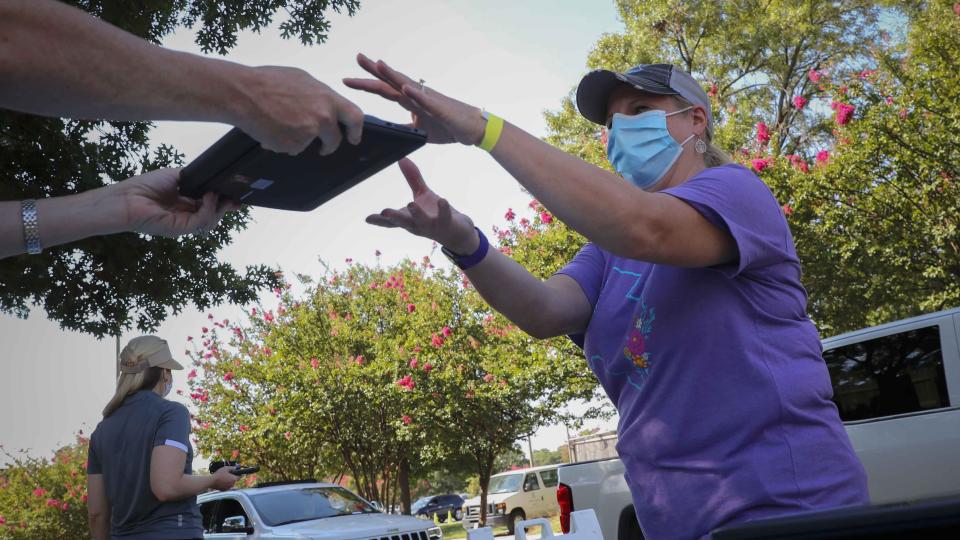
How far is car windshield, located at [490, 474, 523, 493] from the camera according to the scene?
29.5 m

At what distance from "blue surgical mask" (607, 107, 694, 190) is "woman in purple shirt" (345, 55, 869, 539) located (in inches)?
15.1

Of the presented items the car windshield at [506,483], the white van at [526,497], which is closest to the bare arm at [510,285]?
the white van at [526,497]

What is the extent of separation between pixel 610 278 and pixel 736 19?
21643mm

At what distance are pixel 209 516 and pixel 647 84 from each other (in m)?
9.84

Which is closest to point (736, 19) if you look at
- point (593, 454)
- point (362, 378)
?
point (362, 378)

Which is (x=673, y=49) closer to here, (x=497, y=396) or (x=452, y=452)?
(x=497, y=396)

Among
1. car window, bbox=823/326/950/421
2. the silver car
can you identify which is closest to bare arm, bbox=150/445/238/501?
car window, bbox=823/326/950/421

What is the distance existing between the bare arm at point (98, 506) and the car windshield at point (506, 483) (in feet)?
85.4

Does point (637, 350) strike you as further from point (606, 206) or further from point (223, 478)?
point (223, 478)

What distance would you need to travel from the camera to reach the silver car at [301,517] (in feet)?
28.9

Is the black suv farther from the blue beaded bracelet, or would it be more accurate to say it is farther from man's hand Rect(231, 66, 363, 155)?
man's hand Rect(231, 66, 363, 155)

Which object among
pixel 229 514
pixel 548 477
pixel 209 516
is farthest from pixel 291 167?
pixel 548 477

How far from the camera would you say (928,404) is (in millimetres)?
5543

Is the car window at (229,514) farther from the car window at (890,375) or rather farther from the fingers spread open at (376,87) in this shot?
the fingers spread open at (376,87)
